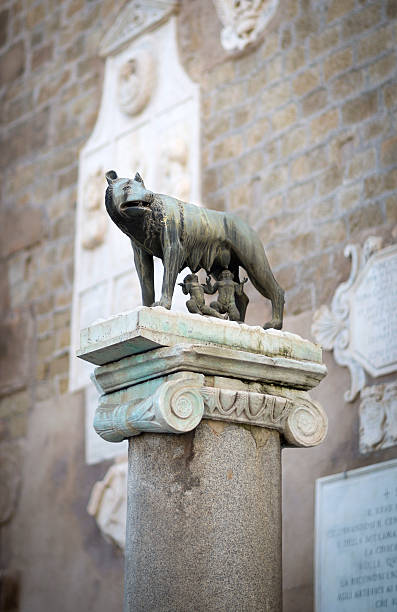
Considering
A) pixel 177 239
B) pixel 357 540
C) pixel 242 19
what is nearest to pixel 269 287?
pixel 177 239

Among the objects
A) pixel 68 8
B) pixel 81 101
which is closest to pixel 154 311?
pixel 81 101

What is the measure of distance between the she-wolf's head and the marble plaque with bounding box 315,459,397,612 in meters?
1.97

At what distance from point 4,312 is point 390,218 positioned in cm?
382

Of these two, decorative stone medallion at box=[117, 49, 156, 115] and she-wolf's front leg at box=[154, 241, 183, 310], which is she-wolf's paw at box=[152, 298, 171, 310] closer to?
she-wolf's front leg at box=[154, 241, 183, 310]

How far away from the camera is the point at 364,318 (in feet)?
17.7

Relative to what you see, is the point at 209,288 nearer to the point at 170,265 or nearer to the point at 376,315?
the point at 170,265

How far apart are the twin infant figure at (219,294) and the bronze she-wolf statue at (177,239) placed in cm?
4

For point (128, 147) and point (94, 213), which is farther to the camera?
point (94, 213)

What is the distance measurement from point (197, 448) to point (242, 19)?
13.3ft

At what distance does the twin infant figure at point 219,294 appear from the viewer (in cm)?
374

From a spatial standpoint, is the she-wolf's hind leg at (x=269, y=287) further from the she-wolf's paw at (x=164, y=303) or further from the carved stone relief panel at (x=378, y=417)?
the carved stone relief panel at (x=378, y=417)

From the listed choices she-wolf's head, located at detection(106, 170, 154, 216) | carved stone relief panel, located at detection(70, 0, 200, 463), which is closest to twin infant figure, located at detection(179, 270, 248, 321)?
she-wolf's head, located at detection(106, 170, 154, 216)

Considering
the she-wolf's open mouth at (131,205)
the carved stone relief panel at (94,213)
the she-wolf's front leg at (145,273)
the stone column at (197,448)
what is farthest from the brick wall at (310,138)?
the stone column at (197,448)

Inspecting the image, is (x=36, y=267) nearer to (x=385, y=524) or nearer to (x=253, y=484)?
(x=385, y=524)
